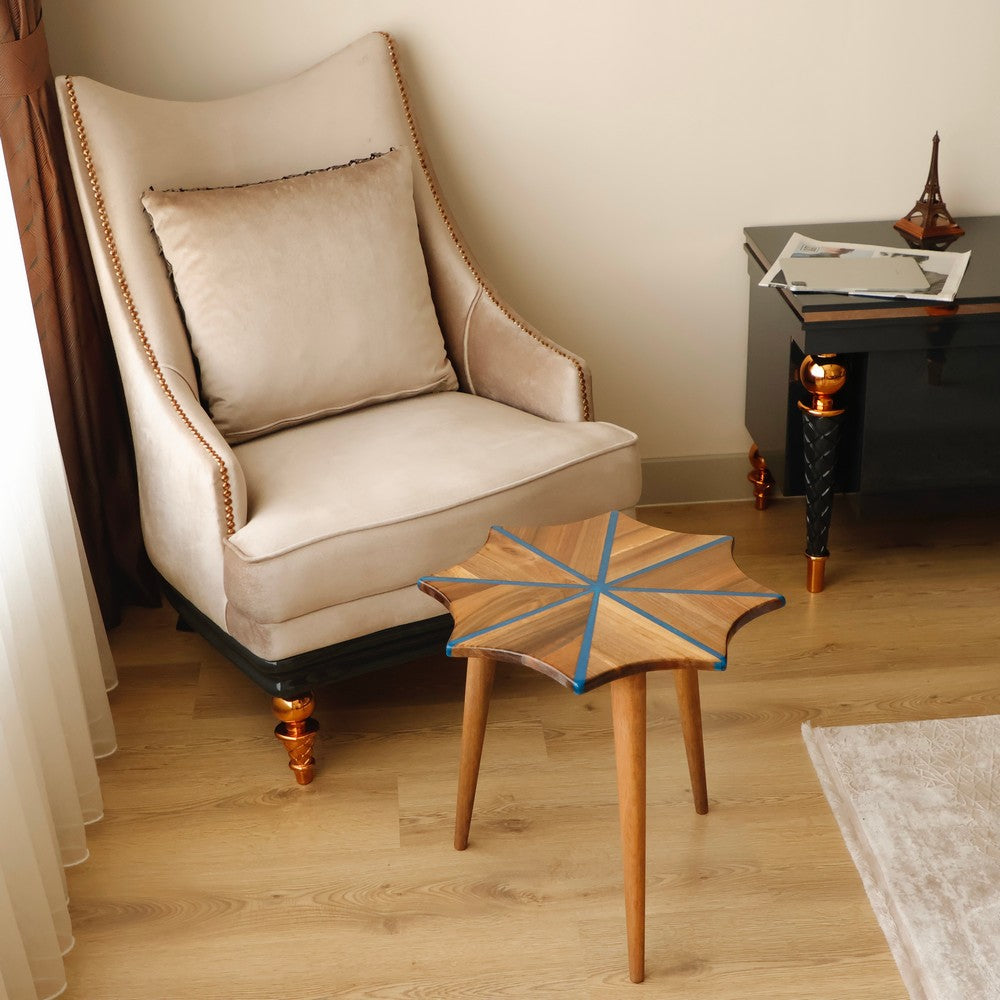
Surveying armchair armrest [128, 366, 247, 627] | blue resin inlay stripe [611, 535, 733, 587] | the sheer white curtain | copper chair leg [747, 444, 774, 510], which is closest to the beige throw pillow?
armchair armrest [128, 366, 247, 627]

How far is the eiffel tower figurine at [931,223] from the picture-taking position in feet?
7.71

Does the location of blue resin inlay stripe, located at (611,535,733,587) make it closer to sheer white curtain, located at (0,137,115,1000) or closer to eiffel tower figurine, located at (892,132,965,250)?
sheer white curtain, located at (0,137,115,1000)

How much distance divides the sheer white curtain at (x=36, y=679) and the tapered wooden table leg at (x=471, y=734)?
55cm

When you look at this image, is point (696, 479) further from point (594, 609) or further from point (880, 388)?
point (594, 609)

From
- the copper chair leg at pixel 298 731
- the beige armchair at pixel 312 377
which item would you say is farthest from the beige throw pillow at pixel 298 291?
the copper chair leg at pixel 298 731

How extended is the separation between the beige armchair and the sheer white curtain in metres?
0.18

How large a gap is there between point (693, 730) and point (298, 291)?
3.26 ft

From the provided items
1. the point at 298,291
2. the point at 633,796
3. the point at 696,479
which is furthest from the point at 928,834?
the point at 298,291

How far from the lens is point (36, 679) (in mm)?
1661

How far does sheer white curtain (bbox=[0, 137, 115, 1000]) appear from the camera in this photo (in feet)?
4.85

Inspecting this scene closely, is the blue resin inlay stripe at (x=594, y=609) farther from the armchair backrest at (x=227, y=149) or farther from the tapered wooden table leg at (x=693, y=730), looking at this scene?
the armchair backrest at (x=227, y=149)

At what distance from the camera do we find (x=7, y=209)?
1687 mm

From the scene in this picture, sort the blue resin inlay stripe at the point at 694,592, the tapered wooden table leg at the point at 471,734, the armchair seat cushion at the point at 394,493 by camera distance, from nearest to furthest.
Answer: the blue resin inlay stripe at the point at 694,592 → the tapered wooden table leg at the point at 471,734 → the armchair seat cushion at the point at 394,493

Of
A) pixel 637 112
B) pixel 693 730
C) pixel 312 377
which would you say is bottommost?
pixel 693 730
